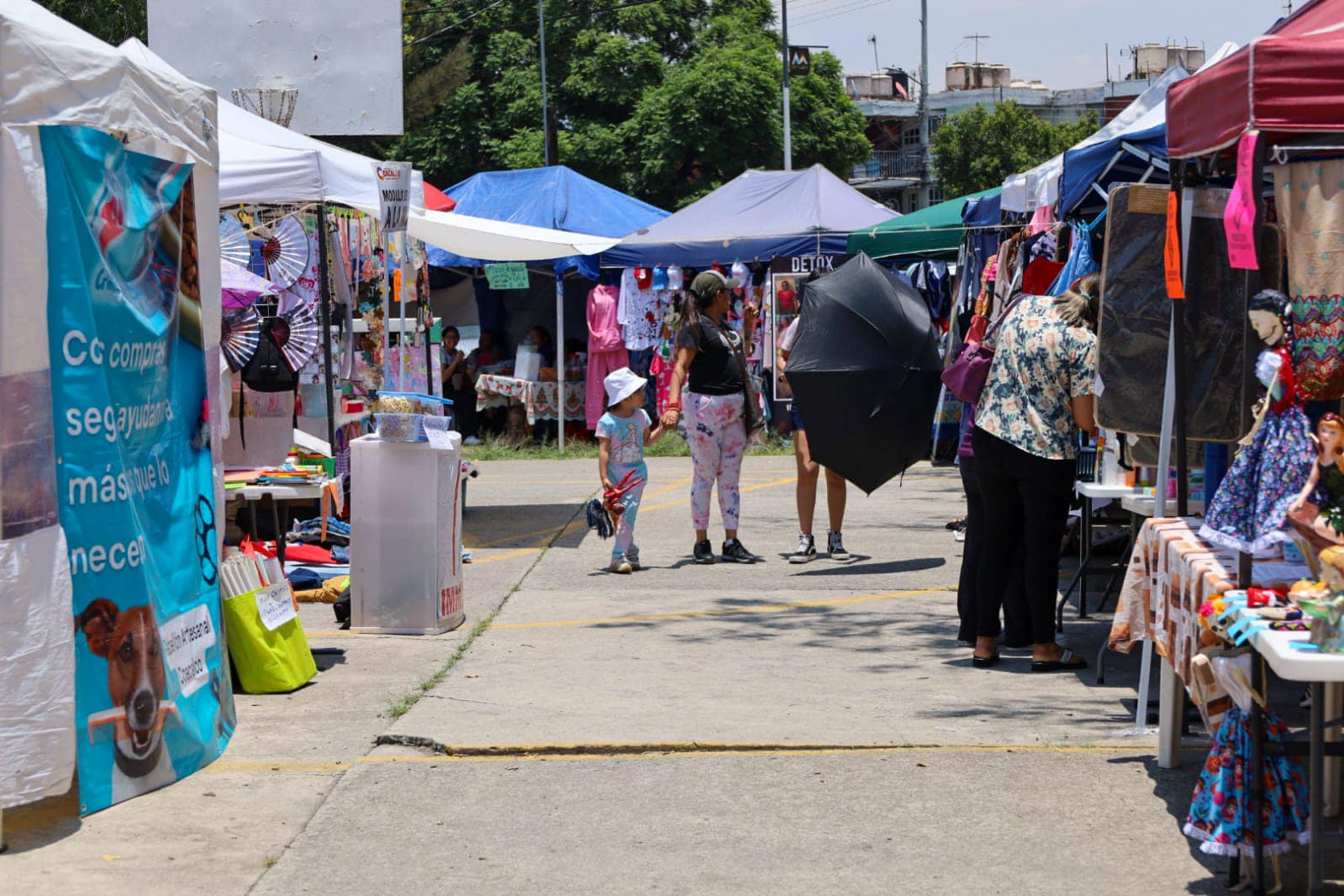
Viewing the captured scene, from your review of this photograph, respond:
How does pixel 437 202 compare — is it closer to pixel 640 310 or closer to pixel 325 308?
pixel 640 310

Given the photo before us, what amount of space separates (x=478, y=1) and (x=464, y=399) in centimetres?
2893

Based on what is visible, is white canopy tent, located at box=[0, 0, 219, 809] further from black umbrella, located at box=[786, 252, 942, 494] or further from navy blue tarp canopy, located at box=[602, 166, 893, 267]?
navy blue tarp canopy, located at box=[602, 166, 893, 267]

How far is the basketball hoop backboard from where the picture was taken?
17234mm

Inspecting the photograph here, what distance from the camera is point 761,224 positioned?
1867 centimetres

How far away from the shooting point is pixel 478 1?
4706 centimetres

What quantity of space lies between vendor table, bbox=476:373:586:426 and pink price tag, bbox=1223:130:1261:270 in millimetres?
15693

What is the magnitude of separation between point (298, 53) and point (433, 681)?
11.9m

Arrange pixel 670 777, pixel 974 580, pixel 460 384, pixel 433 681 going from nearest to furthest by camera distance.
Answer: pixel 670 777 < pixel 433 681 < pixel 974 580 < pixel 460 384

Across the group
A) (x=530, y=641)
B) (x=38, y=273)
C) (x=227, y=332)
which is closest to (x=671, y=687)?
(x=530, y=641)

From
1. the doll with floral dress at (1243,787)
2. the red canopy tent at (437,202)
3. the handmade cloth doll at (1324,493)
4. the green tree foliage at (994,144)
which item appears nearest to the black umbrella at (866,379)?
the doll with floral dress at (1243,787)

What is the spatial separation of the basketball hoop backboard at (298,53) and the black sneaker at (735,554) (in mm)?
8420

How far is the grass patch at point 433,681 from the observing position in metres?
6.64

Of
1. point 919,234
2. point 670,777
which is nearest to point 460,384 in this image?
point 919,234

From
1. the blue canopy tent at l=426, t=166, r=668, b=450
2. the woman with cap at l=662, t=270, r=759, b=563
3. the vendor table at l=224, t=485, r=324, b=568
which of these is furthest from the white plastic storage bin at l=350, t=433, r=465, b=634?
the blue canopy tent at l=426, t=166, r=668, b=450
